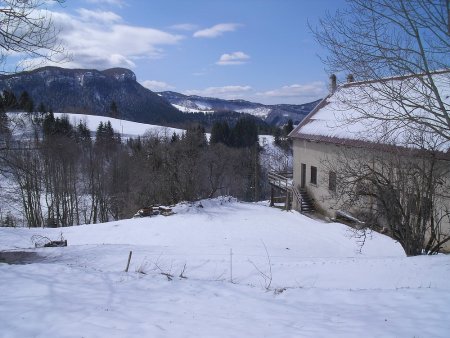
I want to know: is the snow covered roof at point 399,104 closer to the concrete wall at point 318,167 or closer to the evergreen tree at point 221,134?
the concrete wall at point 318,167

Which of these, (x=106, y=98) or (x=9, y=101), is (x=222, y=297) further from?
(x=106, y=98)

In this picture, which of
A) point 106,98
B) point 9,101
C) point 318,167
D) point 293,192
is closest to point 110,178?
point 293,192

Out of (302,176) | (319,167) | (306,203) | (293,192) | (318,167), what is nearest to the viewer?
(319,167)

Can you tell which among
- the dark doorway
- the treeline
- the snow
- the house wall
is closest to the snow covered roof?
the house wall

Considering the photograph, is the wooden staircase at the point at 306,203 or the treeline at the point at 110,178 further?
the treeline at the point at 110,178

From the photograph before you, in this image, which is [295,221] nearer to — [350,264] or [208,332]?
[350,264]

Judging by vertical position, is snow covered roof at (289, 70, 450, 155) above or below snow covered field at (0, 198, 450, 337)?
above

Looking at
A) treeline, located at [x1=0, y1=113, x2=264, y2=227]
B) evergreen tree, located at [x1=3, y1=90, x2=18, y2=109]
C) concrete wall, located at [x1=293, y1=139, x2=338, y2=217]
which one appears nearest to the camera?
evergreen tree, located at [x1=3, y1=90, x2=18, y2=109]

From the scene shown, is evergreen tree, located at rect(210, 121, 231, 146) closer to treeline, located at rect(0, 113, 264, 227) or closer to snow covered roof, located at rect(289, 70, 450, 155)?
treeline, located at rect(0, 113, 264, 227)

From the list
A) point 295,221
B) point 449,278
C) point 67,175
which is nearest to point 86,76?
point 67,175

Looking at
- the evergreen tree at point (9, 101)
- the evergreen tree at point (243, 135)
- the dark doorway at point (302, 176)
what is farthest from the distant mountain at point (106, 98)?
the evergreen tree at point (9, 101)

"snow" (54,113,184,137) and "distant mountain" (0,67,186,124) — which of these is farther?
"distant mountain" (0,67,186,124)

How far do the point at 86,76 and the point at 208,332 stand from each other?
201 m

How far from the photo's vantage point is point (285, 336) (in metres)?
5.04
